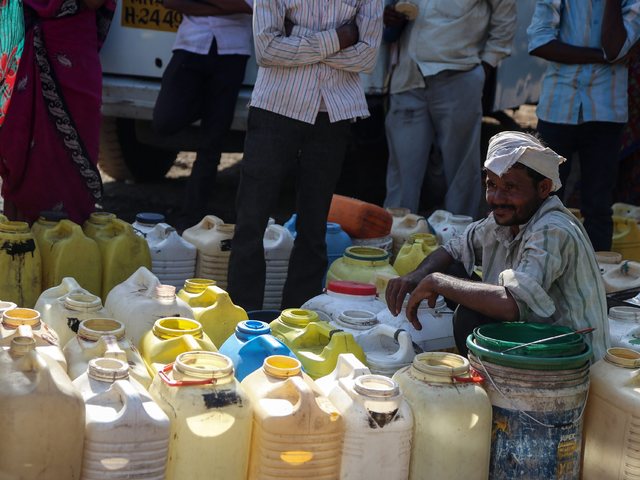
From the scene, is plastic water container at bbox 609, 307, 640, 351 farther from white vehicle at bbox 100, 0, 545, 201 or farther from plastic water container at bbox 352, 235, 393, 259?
white vehicle at bbox 100, 0, 545, 201

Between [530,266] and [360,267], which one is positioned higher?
[530,266]

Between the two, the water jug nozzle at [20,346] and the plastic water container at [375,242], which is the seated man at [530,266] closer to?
the water jug nozzle at [20,346]

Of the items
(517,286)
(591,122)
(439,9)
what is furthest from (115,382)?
(439,9)

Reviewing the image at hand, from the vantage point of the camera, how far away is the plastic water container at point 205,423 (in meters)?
2.48

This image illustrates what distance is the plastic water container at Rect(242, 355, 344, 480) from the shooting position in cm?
252

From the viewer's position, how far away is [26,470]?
2.37m

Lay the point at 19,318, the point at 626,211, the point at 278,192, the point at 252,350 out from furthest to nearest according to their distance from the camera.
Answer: the point at 626,211 → the point at 278,192 → the point at 252,350 → the point at 19,318

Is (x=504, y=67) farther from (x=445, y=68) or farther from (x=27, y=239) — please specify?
(x=27, y=239)

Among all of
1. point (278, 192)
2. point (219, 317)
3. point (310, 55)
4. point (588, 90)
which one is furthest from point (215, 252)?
point (588, 90)

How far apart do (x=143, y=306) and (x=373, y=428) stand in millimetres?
1009

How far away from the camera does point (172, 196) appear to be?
7363 millimetres

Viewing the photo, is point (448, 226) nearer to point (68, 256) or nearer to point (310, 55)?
point (310, 55)

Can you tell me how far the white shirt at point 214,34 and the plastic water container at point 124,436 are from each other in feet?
10.9

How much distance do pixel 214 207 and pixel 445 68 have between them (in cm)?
219
